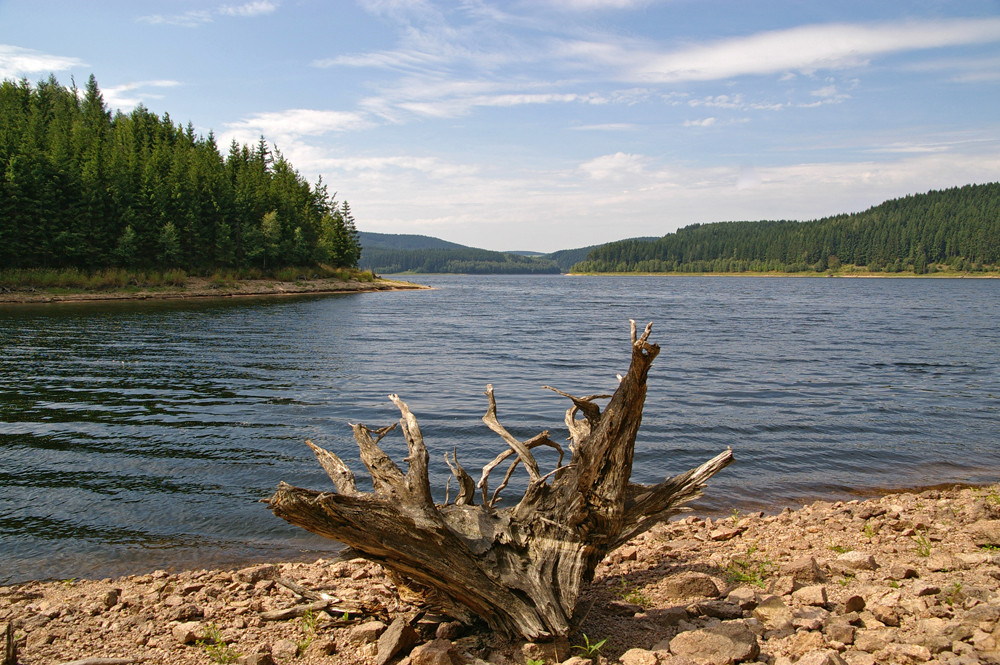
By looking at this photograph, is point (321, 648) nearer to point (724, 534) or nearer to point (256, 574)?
point (256, 574)

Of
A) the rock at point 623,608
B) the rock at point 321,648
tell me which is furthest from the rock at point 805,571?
the rock at point 321,648

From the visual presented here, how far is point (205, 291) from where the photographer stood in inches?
2876

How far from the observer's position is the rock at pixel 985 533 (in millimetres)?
7156

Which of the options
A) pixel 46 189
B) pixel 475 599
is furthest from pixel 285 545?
pixel 46 189

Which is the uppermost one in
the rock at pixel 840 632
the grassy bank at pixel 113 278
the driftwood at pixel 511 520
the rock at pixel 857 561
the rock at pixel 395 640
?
the grassy bank at pixel 113 278

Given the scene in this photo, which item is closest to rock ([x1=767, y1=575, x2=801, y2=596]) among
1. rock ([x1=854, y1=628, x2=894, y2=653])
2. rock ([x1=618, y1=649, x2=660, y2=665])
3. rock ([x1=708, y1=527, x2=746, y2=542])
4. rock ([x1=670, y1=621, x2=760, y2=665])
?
rock ([x1=854, y1=628, x2=894, y2=653])

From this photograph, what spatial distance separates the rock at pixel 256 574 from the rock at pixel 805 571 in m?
5.64

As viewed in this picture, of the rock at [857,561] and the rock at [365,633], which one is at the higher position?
the rock at [857,561]

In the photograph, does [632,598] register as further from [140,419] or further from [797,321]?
[797,321]

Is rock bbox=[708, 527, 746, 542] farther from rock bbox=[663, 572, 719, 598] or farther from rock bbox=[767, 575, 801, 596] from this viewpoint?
rock bbox=[663, 572, 719, 598]

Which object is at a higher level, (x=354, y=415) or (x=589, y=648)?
(x=589, y=648)

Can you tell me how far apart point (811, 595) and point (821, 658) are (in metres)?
1.54

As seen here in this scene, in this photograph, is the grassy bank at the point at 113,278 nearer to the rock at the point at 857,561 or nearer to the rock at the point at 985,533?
the rock at the point at 857,561

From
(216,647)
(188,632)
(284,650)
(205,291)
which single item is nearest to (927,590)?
(284,650)
